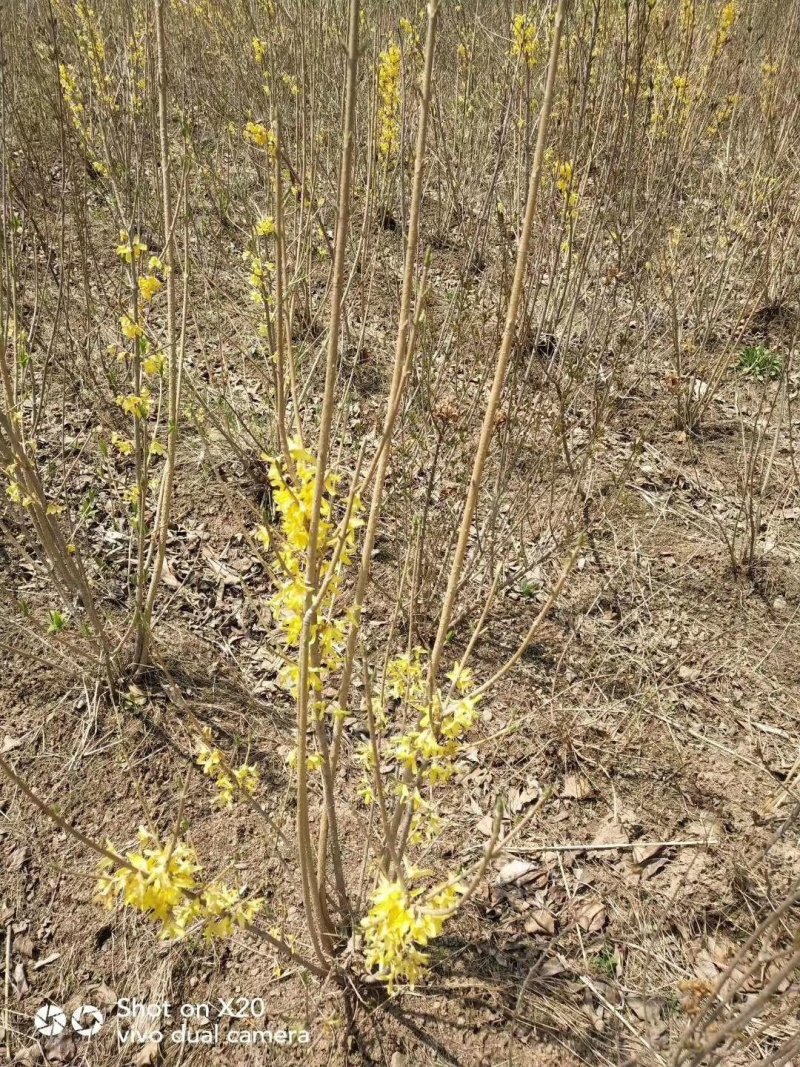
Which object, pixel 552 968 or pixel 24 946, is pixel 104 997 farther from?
pixel 552 968

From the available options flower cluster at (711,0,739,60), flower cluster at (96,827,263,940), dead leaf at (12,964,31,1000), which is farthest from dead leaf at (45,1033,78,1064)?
flower cluster at (711,0,739,60)

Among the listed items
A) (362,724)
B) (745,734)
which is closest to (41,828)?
(362,724)

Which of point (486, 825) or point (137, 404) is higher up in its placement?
point (137, 404)

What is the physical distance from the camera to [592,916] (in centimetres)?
214

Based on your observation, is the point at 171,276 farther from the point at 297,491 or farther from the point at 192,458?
the point at 192,458

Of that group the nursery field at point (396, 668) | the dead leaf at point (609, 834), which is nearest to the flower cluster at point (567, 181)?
the nursery field at point (396, 668)

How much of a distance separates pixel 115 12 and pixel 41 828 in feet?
21.8

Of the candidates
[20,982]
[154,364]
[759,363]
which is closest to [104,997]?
[20,982]

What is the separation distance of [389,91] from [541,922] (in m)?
4.16

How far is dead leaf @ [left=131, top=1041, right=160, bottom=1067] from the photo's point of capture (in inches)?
73.4

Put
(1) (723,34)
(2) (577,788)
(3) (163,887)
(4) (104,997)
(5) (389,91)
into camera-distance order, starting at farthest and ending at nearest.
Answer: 1. (1) (723,34)
2. (5) (389,91)
3. (2) (577,788)
4. (4) (104,997)
5. (3) (163,887)

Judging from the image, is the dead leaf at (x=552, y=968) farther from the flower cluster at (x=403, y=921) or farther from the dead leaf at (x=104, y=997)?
the dead leaf at (x=104, y=997)

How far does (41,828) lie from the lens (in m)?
2.29

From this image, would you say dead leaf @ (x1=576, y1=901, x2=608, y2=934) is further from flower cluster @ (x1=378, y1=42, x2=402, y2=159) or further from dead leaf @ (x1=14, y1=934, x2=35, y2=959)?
flower cluster @ (x1=378, y1=42, x2=402, y2=159)
